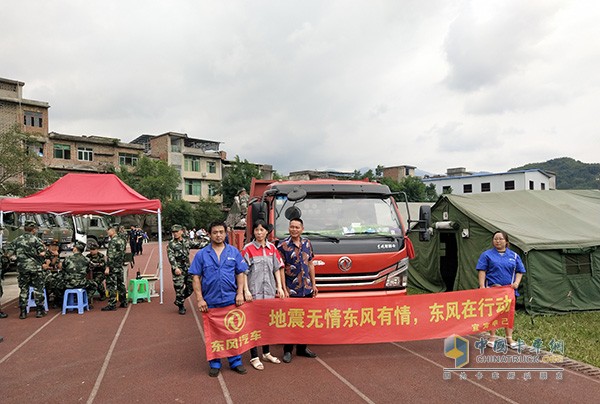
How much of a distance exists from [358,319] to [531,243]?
4.64 metres

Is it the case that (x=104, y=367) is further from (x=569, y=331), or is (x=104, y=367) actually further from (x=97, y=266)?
(x=569, y=331)

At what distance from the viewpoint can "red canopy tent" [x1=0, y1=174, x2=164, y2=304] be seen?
8.40 meters

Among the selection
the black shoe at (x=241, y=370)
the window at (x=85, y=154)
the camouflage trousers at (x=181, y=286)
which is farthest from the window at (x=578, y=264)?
the window at (x=85, y=154)

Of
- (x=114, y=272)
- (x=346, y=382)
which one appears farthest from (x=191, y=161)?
(x=346, y=382)

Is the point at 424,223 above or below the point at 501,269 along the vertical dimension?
above

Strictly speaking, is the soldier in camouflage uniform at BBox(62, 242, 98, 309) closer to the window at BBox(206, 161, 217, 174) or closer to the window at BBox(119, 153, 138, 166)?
the window at BBox(119, 153, 138, 166)

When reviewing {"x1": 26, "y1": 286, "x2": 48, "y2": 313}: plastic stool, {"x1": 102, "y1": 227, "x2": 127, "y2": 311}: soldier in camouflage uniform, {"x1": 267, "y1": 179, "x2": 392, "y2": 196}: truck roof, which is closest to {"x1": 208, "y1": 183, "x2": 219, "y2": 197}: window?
{"x1": 102, "y1": 227, "x2": 127, "y2": 311}: soldier in camouflage uniform

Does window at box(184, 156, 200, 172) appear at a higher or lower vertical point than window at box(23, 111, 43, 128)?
lower

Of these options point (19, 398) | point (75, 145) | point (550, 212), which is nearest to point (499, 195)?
point (550, 212)

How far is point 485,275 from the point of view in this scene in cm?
551

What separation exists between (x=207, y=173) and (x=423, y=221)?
39176mm

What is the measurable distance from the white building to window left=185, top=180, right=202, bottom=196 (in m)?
26.5

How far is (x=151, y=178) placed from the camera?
33906mm

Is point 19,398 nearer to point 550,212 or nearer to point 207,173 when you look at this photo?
point 550,212
